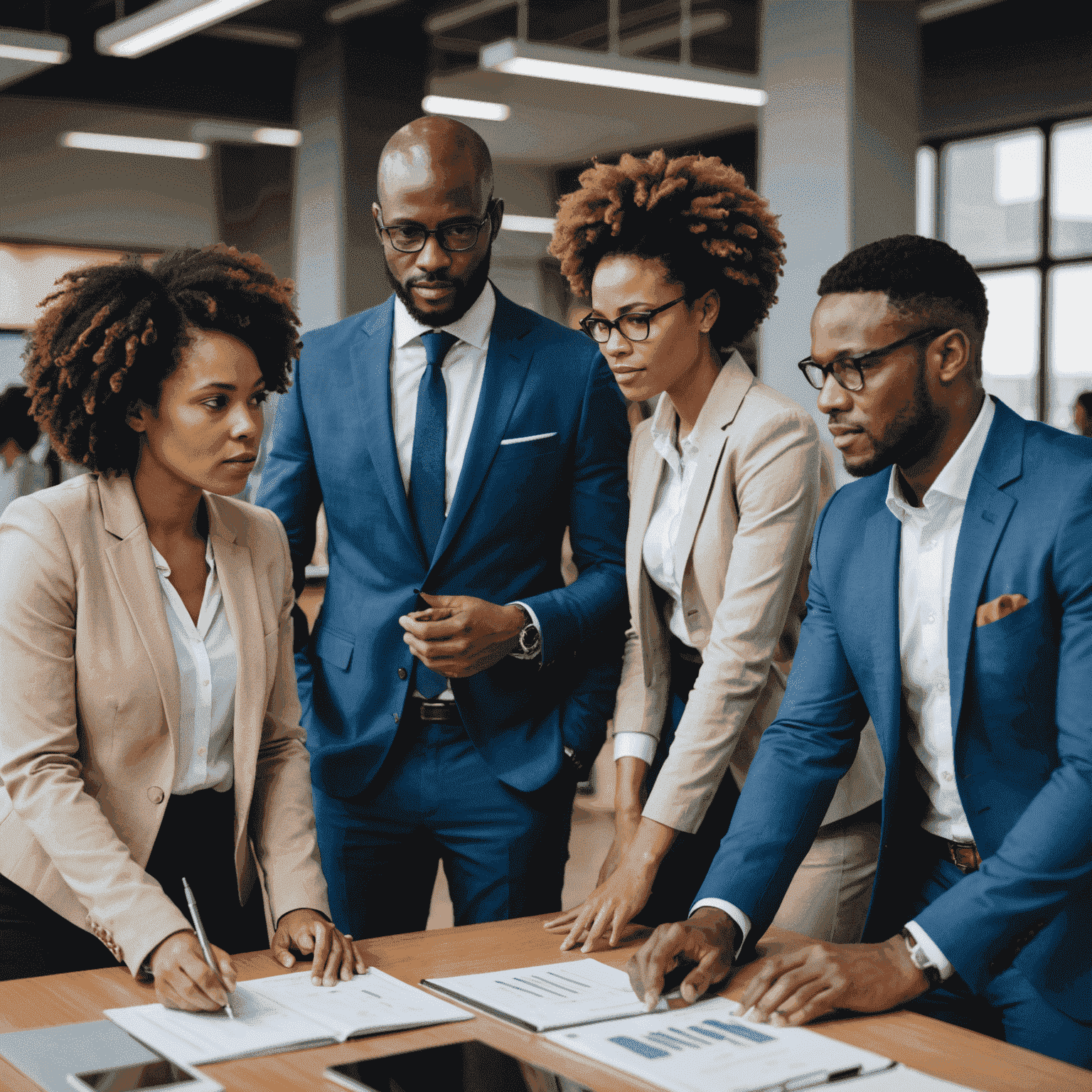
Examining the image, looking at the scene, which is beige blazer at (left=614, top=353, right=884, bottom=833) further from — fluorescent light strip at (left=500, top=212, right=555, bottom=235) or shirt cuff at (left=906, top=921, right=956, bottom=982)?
fluorescent light strip at (left=500, top=212, right=555, bottom=235)

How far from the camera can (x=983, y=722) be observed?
1721 mm

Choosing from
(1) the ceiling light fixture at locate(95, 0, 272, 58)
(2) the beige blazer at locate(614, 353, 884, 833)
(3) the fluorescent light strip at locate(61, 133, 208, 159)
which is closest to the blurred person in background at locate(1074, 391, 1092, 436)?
(1) the ceiling light fixture at locate(95, 0, 272, 58)

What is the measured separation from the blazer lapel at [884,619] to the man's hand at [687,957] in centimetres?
35

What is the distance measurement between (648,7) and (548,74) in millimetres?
3034

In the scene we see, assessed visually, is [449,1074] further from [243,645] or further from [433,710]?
[433,710]

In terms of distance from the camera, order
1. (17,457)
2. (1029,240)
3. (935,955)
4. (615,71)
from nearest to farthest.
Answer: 1. (935,955)
2. (17,457)
3. (615,71)
4. (1029,240)

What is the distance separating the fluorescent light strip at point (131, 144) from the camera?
11305 mm

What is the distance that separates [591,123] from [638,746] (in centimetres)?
1156

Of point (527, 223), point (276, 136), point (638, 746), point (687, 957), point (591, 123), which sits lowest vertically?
point (687, 957)

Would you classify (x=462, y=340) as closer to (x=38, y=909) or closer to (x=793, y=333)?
(x=38, y=909)

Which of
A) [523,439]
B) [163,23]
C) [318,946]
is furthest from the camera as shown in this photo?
[163,23]

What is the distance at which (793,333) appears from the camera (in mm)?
6414

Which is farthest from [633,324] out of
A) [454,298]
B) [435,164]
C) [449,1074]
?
[449,1074]

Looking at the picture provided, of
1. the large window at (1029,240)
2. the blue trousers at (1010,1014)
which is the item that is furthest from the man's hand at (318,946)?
the large window at (1029,240)
